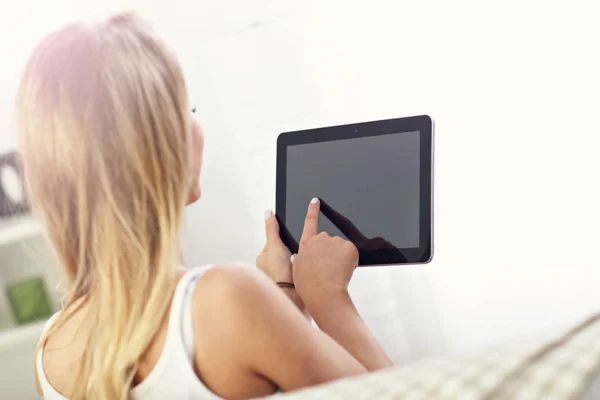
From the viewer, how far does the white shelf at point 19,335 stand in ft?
2.75

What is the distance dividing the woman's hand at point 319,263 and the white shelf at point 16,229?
356 millimetres

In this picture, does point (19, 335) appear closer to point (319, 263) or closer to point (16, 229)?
point (16, 229)

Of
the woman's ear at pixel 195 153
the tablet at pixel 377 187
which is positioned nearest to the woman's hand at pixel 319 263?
the tablet at pixel 377 187

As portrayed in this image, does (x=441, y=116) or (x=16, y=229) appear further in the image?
(x=16, y=229)

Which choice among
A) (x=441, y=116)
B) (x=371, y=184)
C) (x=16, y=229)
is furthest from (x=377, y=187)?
(x=16, y=229)

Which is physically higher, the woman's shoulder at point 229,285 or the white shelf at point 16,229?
the woman's shoulder at point 229,285

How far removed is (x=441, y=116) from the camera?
72 cm

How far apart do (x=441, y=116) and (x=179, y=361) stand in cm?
40

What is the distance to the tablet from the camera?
70cm

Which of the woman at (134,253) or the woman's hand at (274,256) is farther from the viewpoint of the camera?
the woman's hand at (274,256)

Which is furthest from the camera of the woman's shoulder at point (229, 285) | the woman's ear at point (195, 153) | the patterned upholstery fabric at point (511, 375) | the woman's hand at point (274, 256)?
the woman's hand at point (274, 256)

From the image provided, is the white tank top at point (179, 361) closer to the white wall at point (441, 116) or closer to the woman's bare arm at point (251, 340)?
the woman's bare arm at point (251, 340)

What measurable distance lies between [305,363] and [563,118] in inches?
15.0

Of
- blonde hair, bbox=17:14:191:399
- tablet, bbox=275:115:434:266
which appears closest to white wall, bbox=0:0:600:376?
tablet, bbox=275:115:434:266
